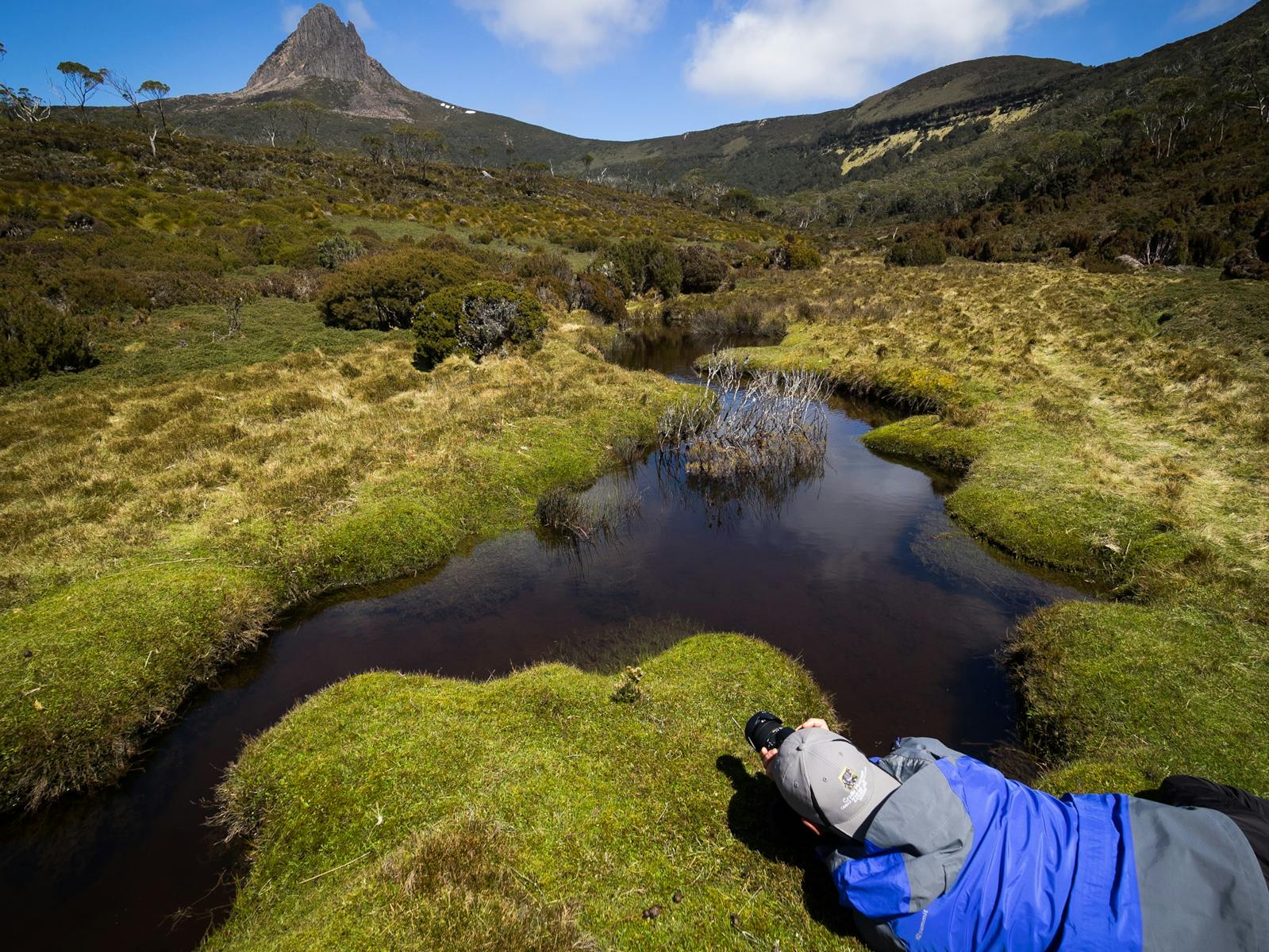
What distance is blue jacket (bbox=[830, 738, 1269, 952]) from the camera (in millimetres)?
3205

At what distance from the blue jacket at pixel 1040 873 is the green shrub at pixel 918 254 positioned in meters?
56.8

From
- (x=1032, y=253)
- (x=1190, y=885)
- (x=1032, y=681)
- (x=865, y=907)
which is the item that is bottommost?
(x=1032, y=681)

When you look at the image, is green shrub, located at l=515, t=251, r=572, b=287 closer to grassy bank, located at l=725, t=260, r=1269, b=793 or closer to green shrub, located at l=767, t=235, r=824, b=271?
grassy bank, located at l=725, t=260, r=1269, b=793

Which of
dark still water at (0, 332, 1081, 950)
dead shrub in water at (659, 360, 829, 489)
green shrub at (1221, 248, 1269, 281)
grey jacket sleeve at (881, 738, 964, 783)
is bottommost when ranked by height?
dark still water at (0, 332, 1081, 950)

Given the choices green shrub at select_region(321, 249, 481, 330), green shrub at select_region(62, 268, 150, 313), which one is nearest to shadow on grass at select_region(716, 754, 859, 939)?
green shrub at select_region(321, 249, 481, 330)

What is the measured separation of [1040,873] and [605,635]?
23.8 ft

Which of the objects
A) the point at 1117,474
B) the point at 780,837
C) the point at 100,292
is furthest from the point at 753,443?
the point at 100,292

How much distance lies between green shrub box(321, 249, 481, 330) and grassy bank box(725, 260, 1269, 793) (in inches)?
678

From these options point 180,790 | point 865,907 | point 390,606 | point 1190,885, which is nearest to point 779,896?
point 865,907

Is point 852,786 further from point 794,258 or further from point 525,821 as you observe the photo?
point 794,258

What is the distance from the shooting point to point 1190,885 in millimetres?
3289

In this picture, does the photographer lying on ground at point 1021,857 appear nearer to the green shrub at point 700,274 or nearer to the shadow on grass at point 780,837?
the shadow on grass at point 780,837

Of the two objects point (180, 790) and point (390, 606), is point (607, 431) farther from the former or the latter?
point (180, 790)

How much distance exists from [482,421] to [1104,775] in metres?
16.0
